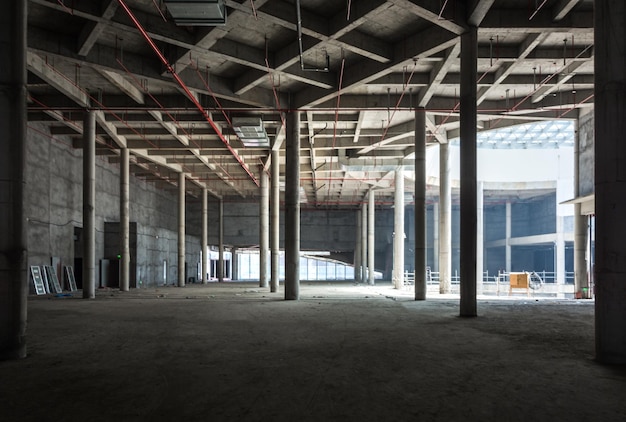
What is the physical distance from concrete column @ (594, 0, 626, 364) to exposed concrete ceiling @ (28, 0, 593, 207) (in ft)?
22.7

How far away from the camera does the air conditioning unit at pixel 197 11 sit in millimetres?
12430

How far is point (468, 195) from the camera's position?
49.4 feet

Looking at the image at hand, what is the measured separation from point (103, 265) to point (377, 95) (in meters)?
23.3

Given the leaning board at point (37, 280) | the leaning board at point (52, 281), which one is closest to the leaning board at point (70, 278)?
the leaning board at point (52, 281)

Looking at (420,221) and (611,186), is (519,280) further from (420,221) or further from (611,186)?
(611,186)

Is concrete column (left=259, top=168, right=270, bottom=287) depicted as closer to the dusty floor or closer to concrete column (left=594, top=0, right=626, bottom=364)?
the dusty floor

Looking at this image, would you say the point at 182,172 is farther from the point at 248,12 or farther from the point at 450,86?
the point at 248,12

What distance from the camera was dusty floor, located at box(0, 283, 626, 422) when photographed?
18.6 ft

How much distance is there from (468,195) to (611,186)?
6909 millimetres

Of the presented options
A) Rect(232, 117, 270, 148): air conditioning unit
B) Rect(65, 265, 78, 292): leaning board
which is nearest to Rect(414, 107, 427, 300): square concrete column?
Rect(232, 117, 270, 148): air conditioning unit

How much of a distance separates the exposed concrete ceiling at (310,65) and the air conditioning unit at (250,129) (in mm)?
618

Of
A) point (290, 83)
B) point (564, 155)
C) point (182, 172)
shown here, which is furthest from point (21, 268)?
point (564, 155)

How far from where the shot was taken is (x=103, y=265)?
3572 centimetres

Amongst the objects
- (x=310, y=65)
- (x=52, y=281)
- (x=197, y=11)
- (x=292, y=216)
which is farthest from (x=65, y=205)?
(x=197, y=11)
